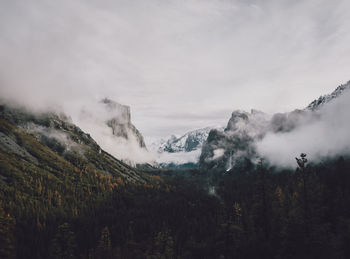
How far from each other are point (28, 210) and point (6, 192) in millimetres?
31768

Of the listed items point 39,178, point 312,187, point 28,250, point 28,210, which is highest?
point 39,178

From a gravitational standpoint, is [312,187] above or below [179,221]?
above

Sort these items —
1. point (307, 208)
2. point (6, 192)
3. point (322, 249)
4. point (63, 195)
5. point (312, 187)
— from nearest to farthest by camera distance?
1. point (322, 249)
2. point (307, 208)
3. point (312, 187)
4. point (6, 192)
5. point (63, 195)

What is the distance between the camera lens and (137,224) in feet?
489

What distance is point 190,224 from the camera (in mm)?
136250

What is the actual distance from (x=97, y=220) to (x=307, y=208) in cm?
14732

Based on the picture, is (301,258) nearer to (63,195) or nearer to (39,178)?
(63,195)

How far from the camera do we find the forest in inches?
1473

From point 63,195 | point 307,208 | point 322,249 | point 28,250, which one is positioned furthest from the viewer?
point 63,195

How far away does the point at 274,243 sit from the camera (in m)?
42.2

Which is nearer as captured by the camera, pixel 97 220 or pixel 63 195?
pixel 97 220

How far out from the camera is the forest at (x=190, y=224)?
1473 inches

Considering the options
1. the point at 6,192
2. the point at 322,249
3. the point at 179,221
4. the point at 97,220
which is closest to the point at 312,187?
the point at 322,249

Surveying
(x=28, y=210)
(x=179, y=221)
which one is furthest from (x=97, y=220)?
(x=179, y=221)
